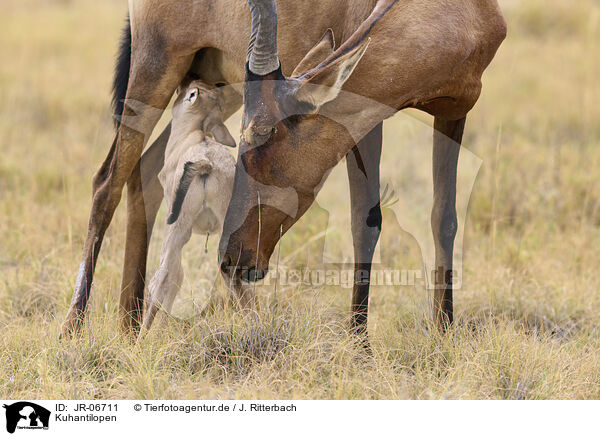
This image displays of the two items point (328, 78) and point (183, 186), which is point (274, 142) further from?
point (183, 186)

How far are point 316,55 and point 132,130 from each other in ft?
4.35

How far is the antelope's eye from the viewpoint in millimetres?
3432

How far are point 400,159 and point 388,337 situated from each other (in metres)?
3.98

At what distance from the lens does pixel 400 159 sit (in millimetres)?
7773

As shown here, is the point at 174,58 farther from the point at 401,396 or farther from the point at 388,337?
the point at 401,396

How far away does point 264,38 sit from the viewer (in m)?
3.35

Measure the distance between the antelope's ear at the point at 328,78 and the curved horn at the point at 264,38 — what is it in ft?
0.53

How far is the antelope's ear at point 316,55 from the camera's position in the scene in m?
3.62

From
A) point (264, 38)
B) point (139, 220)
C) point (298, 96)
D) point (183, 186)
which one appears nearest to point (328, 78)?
point (298, 96)

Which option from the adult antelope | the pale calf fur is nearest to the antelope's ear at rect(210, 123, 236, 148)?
the pale calf fur
